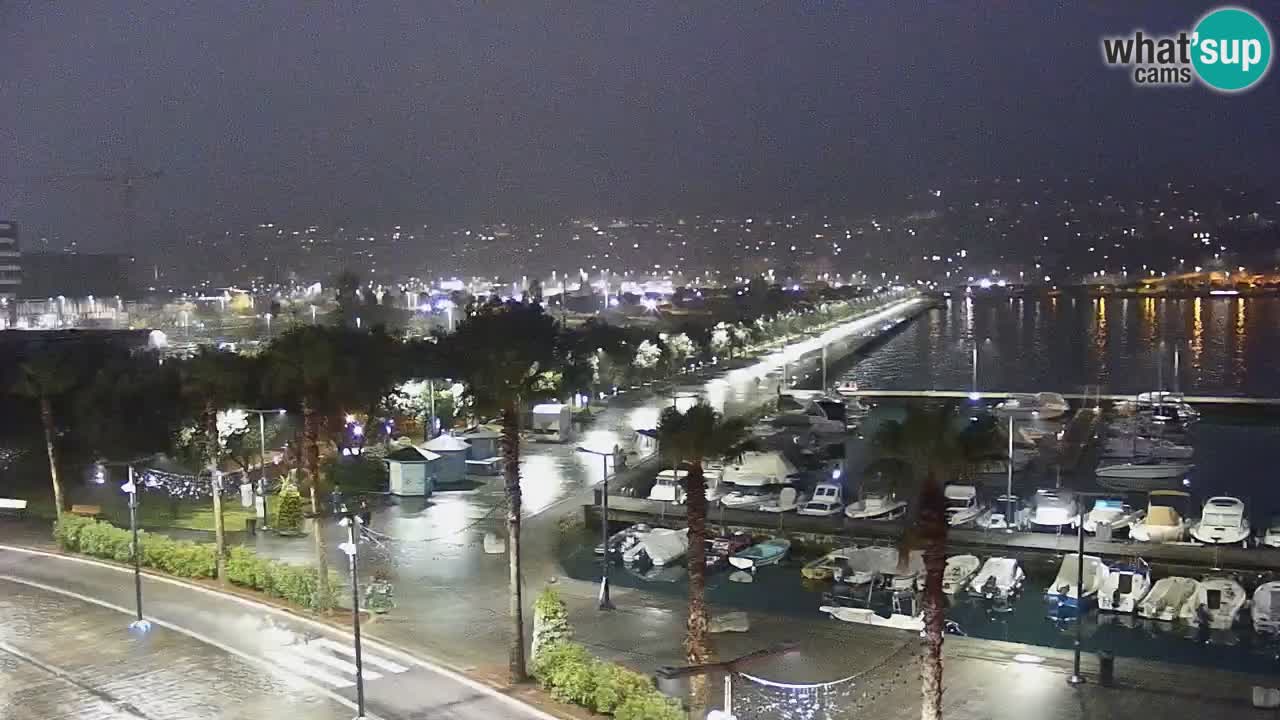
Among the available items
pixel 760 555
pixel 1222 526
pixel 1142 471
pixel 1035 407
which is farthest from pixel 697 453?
pixel 1035 407

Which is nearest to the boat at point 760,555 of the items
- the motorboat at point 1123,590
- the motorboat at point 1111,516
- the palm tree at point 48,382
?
the motorboat at point 1123,590

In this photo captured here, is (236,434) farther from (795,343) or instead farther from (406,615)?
(795,343)

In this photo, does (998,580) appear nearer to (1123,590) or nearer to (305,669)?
(1123,590)

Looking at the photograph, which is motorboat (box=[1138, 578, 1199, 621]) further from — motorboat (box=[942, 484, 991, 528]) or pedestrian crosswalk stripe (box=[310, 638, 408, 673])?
pedestrian crosswalk stripe (box=[310, 638, 408, 673])

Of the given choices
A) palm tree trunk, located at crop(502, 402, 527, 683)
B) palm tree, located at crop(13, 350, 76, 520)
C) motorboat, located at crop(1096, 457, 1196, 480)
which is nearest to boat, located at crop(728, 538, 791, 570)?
palm tree trunk, located at crop(502, 402, 527, 683)

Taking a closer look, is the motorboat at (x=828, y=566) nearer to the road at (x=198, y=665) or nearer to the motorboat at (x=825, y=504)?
the motorboat at (x=825, y=504)
